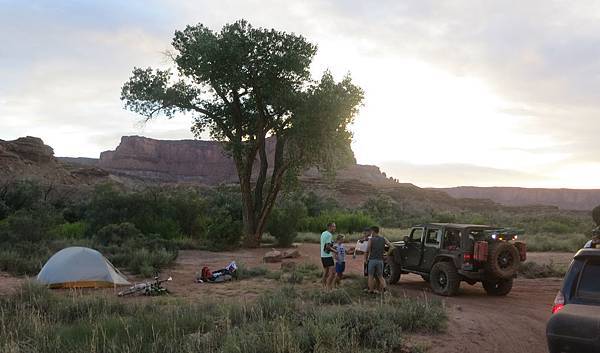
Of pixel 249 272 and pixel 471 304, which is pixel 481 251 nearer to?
pixel 471 304

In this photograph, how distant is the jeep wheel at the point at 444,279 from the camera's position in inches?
535

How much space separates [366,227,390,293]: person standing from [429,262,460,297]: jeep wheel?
168 cm

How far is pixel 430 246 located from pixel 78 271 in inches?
378

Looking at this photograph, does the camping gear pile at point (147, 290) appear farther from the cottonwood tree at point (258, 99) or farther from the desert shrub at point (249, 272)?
the cottonwood tree at point (258, 99)

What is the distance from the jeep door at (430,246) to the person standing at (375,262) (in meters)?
1.86

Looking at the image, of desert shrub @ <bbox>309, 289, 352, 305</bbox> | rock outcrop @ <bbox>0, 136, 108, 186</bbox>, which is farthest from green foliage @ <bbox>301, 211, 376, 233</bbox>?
rock outcrop @ <bbox>0, 136, 108, 186</bbox>

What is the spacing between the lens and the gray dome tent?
46.9 feet

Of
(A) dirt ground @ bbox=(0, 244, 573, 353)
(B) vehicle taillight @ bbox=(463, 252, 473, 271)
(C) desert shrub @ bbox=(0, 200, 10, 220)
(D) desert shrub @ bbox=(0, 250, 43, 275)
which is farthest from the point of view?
(C) desert shrub @ bbox=(0, 200, 10, 220)

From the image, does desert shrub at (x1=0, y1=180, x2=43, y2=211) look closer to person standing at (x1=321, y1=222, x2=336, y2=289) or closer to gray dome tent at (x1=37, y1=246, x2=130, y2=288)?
gray dome tent at (x1=37, y1=246, x2=130, y2=288)

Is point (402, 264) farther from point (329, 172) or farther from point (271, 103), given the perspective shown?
point (271, 103)

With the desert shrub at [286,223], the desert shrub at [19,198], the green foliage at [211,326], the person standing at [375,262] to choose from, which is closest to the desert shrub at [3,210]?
the desert shrub at [19,198]

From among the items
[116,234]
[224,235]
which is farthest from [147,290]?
[224,235]

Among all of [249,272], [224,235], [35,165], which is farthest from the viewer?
[35,165]

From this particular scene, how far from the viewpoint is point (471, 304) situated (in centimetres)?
1254
